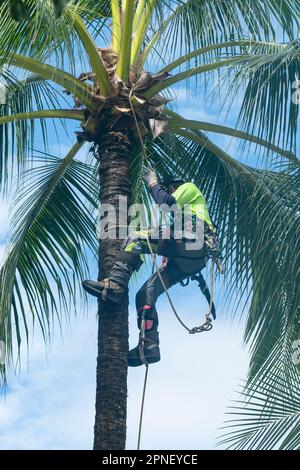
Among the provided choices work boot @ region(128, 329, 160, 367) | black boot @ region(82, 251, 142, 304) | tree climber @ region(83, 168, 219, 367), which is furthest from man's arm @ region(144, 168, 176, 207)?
work boot @ region(128, 329, 160, 367)

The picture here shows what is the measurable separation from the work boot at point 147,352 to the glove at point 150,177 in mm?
1320

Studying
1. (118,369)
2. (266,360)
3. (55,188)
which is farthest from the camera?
(55,188)

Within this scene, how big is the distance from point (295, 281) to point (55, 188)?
2.97 meters

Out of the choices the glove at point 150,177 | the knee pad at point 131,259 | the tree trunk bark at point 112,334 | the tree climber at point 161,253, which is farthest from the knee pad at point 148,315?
the glove at point 150,177

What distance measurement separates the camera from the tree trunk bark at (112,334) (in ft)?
32.8

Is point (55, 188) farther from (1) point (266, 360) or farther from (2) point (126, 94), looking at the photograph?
(1) point (266, 360)

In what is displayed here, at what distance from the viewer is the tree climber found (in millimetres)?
10766

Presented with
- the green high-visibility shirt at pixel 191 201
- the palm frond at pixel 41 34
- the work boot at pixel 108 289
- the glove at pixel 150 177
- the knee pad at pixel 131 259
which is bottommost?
the work boot at pixel 108 289

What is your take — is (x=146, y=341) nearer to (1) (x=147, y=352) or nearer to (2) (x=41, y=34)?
(1) (x=147, y=352)

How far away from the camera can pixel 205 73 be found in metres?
11.7

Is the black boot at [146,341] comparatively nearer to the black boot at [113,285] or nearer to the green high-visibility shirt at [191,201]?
the black boot at [113,285]

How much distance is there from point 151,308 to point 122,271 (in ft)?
1.66
